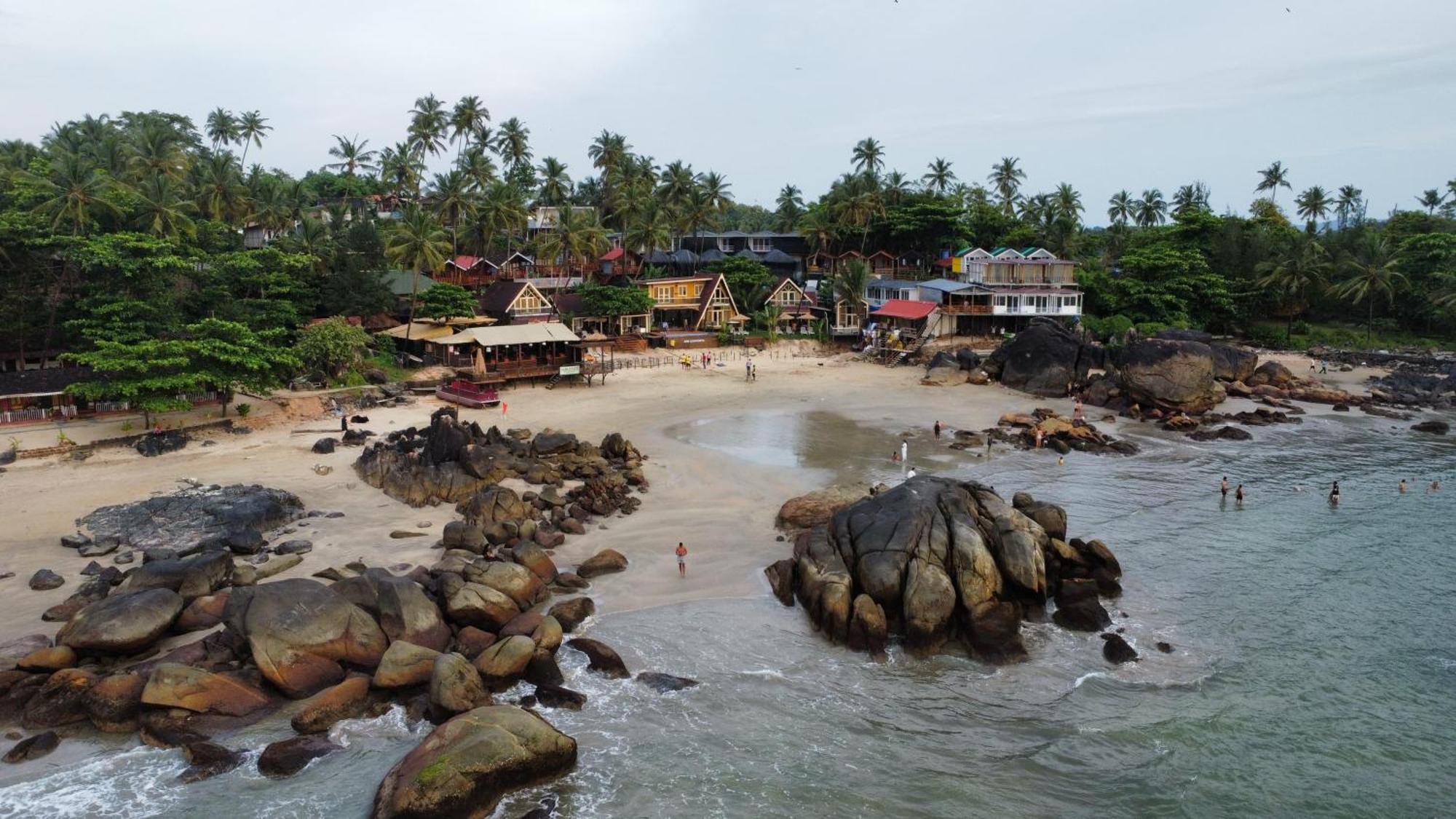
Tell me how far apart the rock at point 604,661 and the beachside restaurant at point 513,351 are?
33128mm

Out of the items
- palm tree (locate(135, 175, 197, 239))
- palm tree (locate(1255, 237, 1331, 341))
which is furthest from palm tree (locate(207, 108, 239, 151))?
palm tree (locate(1255, 237, 1331, 341))

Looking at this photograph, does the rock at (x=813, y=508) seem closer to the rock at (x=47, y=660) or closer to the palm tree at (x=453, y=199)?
the rock at (x=47, y=660)

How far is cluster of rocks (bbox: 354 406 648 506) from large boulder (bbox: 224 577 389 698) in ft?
35.1

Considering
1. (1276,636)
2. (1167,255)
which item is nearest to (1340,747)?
(1276,636)

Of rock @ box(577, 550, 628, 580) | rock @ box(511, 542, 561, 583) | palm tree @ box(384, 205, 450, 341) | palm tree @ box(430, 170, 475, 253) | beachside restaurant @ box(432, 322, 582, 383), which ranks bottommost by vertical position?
rock @ box(577, 550, 628, 580)

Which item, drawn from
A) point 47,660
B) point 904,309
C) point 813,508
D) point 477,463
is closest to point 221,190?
point 477,463

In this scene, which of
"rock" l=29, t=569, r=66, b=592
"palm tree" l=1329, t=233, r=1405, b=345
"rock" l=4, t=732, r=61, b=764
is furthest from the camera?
"palm tree" l=1329, t=233, r=1405, b=345

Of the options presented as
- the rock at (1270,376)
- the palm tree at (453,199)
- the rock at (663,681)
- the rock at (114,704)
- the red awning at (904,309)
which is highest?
the palm tree at (453,199)

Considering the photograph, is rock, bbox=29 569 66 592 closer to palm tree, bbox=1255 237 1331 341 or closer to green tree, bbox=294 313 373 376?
green tree, bbox=294 313 373 376

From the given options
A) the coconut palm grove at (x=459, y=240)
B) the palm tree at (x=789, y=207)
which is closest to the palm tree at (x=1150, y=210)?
the coconut palm grove at (x=459, y=240)

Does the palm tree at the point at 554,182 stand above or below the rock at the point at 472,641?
above

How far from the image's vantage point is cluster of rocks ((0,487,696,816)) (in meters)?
16.6

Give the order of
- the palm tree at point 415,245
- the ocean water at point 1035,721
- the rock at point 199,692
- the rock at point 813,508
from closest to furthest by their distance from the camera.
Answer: the ocean water at point 1035,721
the rock at point 199,692
the rock at point 813,508
the palm tree at point 415,245

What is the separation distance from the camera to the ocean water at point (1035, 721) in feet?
54.1
